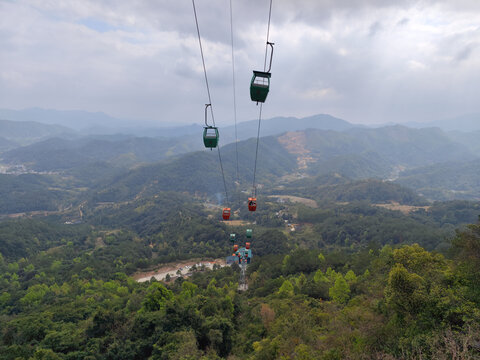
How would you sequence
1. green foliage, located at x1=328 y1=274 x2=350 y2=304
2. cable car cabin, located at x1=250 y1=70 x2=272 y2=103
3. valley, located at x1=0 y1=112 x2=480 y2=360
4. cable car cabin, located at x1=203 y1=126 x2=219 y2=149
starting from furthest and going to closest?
green foliage, located at x1=328 y1=274 x2=350 y2=304
cable car cabin, located at x1=203 y1=126 x2=219 y2=149
valley, located at x1=0 y1=112 x2=480 y2=360
cable car cabin, located at x1=250 y1=70 x2=272 y2=103

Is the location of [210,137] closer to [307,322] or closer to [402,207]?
[307,322]

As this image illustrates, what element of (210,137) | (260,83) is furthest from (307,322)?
(260,83)

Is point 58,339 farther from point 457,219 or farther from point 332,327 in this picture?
point 457,219

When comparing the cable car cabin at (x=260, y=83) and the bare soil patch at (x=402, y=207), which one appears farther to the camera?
the bare soil patch at (x=402, y=207)

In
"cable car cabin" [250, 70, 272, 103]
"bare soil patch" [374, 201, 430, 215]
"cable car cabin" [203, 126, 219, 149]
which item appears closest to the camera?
"cable car cabin" [250, 70, 272, 103]

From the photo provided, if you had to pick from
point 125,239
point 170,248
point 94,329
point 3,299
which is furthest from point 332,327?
point 125,239

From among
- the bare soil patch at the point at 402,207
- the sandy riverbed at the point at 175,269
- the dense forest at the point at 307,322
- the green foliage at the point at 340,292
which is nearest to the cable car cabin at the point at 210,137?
the dense forest at the point at 307,322

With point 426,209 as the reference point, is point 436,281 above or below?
above

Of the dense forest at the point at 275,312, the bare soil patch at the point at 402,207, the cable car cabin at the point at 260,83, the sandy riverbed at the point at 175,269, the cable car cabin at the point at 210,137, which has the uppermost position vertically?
the cable car cabin at the point at 260,83

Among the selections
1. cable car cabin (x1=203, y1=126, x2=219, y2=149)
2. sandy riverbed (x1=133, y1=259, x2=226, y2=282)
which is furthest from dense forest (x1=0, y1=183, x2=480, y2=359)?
cable car cabin (x1=203, y1=126, x2=219, y2=149)

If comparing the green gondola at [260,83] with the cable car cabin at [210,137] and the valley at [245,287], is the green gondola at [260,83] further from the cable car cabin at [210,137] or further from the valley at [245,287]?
the valley at [245,287]

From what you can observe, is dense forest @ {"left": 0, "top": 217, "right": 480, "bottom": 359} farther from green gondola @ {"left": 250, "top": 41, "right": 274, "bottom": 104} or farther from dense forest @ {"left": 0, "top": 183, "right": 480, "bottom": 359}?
green gondola @ {"left": 250, "top": 41, "right": 274, "bottom": 104}
